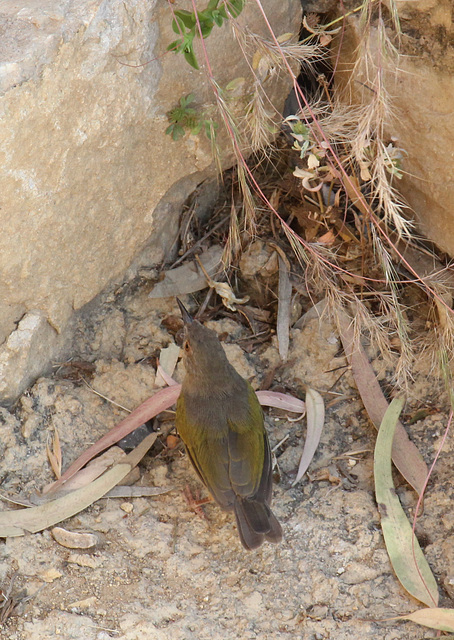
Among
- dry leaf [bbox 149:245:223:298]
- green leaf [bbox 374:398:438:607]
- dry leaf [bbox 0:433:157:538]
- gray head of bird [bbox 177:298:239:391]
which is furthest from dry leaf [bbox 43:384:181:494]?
green leaf [bbox 374:398:438:607]

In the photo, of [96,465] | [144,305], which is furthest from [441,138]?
[96,465]

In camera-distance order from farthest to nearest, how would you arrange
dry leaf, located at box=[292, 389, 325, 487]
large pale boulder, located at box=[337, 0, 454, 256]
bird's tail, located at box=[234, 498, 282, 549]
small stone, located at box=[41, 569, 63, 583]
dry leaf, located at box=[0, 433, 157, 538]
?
dry leaf, located at box=[292, 389, 325, 487], large pale boulder, located at box=[337, 0, 454, 256], dry leaf, located at box=[0, 433, 157, 538], bird's tail, located at box=[234, 498, 282, 549], small stone, located at box=[41, 569, 63, 583]

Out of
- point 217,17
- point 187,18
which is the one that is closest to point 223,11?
point 217,17

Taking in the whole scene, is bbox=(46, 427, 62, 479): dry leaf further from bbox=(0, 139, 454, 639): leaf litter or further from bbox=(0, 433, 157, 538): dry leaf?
bbox=(0, 433, 157, 538): dry leaf

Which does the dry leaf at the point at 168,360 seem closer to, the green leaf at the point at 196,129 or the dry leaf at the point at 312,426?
the dry leaf at the point at 312,426

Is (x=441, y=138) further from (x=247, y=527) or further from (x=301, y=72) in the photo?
(x=247, y=527)

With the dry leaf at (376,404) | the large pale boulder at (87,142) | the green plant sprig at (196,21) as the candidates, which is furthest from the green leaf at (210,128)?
the dry leaf at (376,404)
